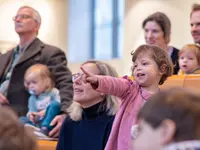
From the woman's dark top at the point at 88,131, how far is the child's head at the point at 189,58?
45.0 inches

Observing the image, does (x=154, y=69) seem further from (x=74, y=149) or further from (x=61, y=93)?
(x=61, y=93)

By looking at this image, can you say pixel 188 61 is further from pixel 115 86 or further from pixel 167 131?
pixel 167 131

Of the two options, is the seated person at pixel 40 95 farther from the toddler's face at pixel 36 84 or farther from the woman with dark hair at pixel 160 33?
the woman with dark hair at pixel 160 33

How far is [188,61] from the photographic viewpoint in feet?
13.1

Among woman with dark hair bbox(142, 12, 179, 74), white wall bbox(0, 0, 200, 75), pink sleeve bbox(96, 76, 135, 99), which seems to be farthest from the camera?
white wall bbox(0, 0, 200, 75)

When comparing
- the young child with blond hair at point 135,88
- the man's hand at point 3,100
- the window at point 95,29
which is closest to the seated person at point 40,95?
the man's hand at point 3,100

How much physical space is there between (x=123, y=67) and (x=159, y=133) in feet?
20.4

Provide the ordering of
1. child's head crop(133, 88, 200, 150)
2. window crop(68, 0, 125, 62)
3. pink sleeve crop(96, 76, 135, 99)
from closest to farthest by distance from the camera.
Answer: child's head crop(133, 88, 200, 150) → pink sleeve crop(96, 76, 135, 99) → window crop(68, 0, 125, 62)

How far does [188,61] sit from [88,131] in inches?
50.5

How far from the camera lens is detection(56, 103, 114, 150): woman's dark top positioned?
299 centimetres

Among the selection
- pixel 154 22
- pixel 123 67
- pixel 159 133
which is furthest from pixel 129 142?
pixel 123 67

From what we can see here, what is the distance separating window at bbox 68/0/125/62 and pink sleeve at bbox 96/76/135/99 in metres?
5.34

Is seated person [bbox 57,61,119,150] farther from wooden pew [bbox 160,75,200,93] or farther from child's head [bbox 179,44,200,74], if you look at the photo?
child's head [bbox 179,44,200,74]

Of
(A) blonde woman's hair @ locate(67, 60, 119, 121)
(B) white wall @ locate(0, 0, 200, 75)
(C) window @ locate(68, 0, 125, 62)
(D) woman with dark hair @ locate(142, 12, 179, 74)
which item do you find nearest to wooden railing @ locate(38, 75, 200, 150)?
(A) blonde woman's hair @ locate(67, 60, 119, 121)
